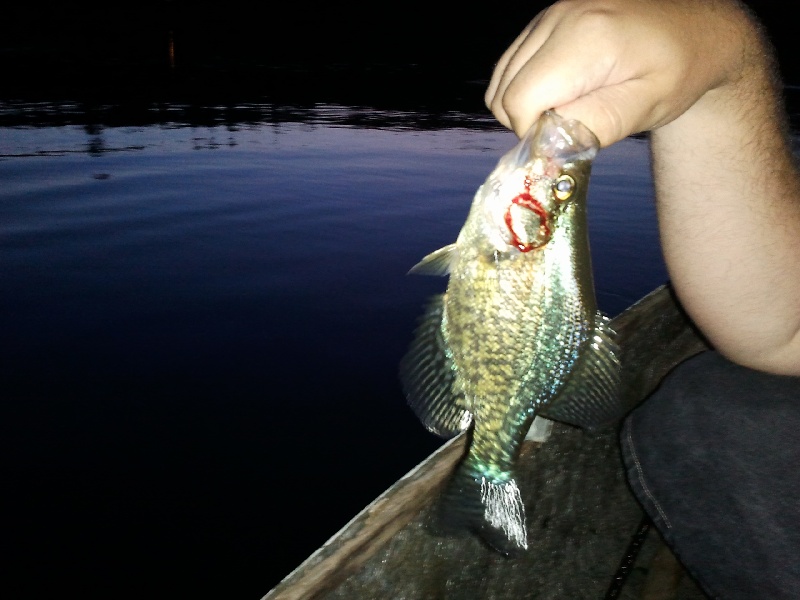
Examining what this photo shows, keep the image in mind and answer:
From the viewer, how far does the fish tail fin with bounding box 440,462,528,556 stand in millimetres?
2180

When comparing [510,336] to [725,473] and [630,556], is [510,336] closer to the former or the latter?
[725,473]

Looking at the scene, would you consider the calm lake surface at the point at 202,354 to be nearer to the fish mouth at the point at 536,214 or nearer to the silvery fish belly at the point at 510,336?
the silvery fish belly at the point at 510,336

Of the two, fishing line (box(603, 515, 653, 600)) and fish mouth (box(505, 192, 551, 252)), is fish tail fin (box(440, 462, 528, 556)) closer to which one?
fish mouth (box(505, 192, 551, 252))

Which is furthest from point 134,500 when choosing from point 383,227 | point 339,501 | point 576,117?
point 383,227

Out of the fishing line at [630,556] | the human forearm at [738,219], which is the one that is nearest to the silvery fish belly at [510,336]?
the human forearm at [738,219]

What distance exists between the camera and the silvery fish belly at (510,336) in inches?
74.1

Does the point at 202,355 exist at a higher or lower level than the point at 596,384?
lower

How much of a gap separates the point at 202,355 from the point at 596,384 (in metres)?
6.27

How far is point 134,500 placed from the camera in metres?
5.66

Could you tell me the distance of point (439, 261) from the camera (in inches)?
82.0

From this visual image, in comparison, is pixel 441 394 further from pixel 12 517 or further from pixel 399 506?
pixel 12 517

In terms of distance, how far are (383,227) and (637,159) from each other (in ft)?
35.9

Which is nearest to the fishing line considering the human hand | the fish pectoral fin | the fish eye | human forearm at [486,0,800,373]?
human forearm at [486,0,800,373]

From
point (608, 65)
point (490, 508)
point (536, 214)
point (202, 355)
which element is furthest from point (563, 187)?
point (202, 355)
